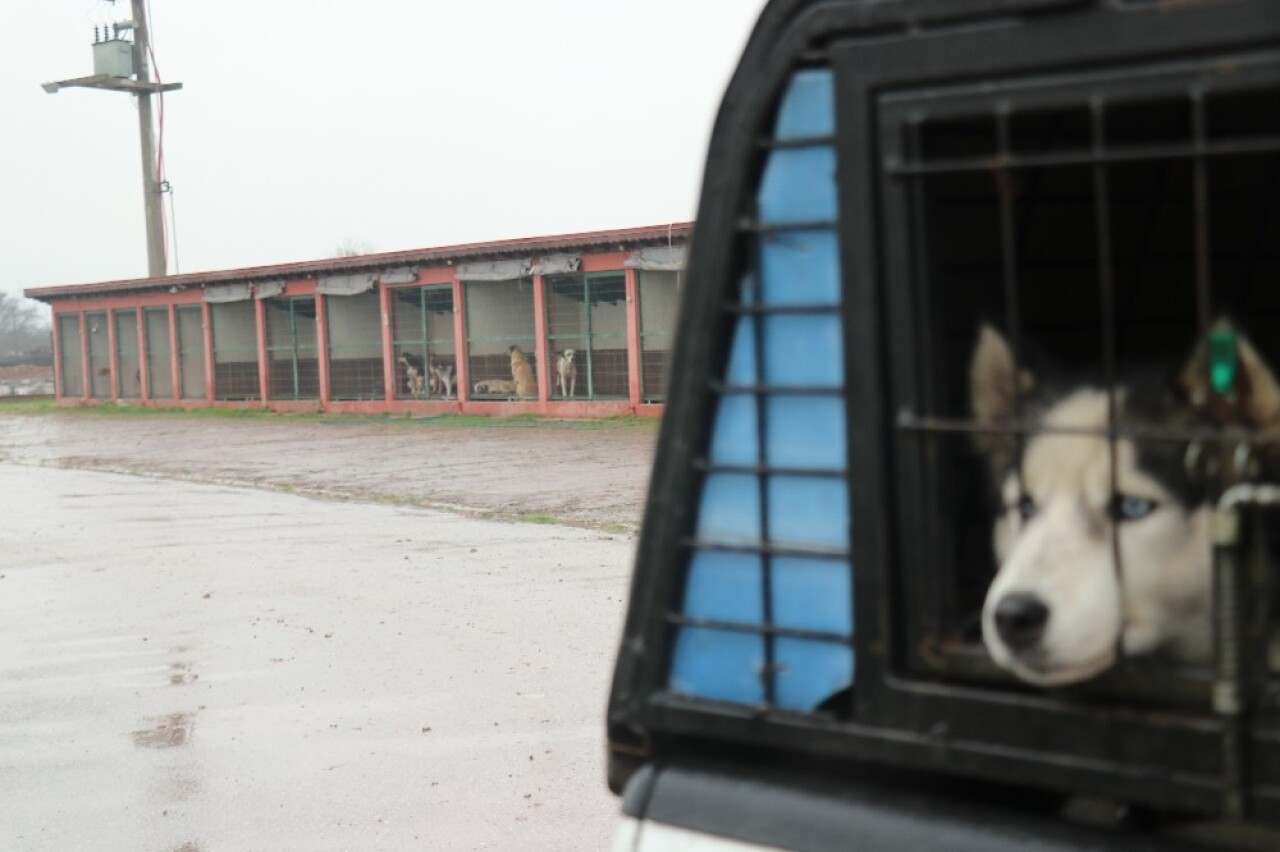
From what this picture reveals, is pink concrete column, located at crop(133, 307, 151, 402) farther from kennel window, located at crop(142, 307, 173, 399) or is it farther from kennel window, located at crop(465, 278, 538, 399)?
kennel window, located at crop(465, 278, 538, 399)

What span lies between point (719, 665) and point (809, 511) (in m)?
0.29

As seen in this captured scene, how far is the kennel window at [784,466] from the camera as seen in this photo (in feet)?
7.55

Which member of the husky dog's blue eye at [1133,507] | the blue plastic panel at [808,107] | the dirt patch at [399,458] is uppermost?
the blue plastic panel at [808,107]

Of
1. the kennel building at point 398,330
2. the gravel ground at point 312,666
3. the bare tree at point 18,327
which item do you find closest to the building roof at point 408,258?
the kennel building at point 398,330

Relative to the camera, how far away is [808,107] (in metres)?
2.31

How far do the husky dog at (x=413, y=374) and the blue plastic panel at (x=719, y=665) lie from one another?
109ft

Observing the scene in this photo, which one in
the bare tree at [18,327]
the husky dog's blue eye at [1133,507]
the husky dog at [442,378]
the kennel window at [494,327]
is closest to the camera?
the husky dog's blue eye at [1133,507]

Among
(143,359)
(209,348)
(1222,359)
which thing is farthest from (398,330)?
(1222,359)

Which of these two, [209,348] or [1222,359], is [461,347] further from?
[1222,359]

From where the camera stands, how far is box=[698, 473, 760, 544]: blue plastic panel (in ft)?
7.88

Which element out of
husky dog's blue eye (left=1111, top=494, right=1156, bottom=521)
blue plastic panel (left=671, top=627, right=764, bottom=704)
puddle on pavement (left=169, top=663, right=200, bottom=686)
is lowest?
puddle on pavement (left=169, top=663, right=200, bottom=686)

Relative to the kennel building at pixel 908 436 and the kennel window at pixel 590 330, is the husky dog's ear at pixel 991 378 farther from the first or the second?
the kennel window at pixel 590 330

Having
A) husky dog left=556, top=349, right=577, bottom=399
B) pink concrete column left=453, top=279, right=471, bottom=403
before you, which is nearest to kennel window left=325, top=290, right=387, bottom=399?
pink concrete column left=453, top=279, right=471, bottom=403

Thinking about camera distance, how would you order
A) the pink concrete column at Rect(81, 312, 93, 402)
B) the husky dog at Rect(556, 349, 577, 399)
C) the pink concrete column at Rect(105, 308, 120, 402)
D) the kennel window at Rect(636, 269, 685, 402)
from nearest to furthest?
1. the kennel window at Rect(636, 269, 685, 402)
2. the husky dog at Rect(556, 349, 577, 399)
3. the pink concrete column at Rect(105, 308, 120, 402)
4. the pink concrete column at Rect(81, 312, 93, 402)
